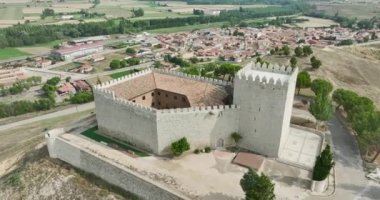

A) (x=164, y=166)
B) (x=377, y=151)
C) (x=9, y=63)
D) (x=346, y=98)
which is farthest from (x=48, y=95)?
(x=377, y=151)

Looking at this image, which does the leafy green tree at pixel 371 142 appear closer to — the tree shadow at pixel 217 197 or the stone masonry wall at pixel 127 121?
the tree shadow at pixel 217 197

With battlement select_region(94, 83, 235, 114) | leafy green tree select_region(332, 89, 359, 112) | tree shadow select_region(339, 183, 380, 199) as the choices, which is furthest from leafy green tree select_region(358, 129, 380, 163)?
battlement select_region(94, 83, 235, 114)

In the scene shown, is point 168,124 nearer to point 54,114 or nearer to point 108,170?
point 108,170

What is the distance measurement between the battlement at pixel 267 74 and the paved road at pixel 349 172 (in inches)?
444

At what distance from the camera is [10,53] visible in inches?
5645

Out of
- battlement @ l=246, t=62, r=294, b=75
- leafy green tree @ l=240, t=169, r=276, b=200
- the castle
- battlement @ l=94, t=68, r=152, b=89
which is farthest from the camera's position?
battlement @ l=94, t=68, r=152, b=89

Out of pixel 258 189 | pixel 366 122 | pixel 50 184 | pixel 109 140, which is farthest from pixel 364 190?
pixel 50 184

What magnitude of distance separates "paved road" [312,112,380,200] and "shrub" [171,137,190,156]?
15.7m

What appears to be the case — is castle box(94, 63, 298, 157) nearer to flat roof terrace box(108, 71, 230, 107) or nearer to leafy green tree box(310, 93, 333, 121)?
flat roof terrace box(108, 71, 230, 107)

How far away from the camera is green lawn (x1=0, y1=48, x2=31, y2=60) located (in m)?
139

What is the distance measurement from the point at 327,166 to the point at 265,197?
8406 mm

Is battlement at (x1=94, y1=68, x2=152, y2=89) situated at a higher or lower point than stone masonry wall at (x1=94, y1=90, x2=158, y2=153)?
higher

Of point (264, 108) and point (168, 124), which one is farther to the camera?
point (168, 124)

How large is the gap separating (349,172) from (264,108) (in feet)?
37.9
